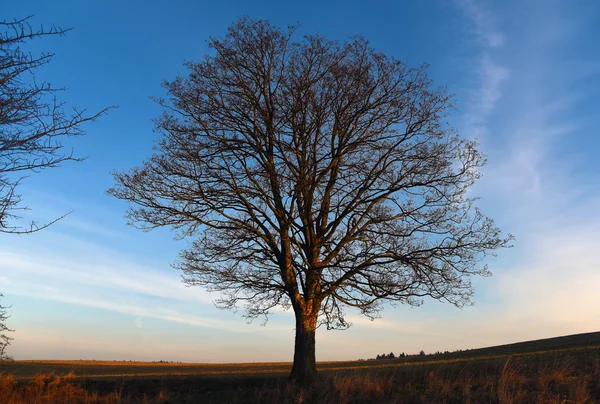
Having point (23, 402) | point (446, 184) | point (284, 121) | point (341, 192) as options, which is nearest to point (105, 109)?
point (23, 402)

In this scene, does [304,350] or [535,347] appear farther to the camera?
[535,347]

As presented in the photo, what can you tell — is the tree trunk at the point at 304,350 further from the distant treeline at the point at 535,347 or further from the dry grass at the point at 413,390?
the distant treeline at the point at 535,347

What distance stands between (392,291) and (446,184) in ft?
12.1

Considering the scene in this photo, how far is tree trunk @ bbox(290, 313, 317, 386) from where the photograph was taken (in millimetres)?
14156

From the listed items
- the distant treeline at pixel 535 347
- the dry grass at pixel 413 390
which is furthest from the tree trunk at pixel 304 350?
the distant treeline at pixel 535 347

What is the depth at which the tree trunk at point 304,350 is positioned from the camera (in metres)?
14.2

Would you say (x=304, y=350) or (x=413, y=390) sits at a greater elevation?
(x=304, y=350)

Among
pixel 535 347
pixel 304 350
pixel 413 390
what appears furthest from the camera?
pixel 535 347

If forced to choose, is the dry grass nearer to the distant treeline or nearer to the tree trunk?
the tree trunk

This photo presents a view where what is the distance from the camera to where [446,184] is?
1500 centimetres

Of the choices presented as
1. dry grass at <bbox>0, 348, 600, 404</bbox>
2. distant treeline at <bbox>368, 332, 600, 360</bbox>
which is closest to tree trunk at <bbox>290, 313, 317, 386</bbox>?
dry grass at <bbox>0, 348, 600, 404</bbox>

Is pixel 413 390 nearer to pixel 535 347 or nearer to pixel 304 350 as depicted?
pixel 304 350

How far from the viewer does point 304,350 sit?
14.4m

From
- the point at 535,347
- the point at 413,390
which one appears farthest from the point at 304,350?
the point at 535,347
